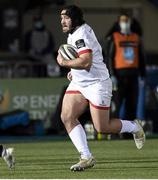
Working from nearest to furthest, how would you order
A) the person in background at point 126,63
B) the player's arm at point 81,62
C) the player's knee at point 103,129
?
the player's arm at point 81,62
the player's knee at point 103,129
the person in background at point 126,63

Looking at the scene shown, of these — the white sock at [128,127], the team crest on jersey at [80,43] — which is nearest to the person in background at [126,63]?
the white sock at [128,127]

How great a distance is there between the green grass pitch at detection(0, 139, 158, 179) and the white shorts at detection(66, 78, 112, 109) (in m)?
0.76

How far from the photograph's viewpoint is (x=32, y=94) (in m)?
20.3

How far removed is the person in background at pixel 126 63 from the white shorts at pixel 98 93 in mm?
5709

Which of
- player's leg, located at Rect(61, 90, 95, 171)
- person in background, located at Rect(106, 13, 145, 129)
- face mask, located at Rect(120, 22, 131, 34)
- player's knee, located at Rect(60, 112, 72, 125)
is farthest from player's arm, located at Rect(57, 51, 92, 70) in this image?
face mask, located at Rect(120, 22, 131, 34)

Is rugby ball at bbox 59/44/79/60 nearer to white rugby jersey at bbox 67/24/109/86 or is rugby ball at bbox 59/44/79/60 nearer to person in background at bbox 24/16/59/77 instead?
white rugby jersey at bbox 67/24/109/86

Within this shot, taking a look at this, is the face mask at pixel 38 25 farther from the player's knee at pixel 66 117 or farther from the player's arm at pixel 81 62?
the player's arm at pixel 81 62

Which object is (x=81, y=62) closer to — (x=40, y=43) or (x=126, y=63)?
(x=126, y=63)

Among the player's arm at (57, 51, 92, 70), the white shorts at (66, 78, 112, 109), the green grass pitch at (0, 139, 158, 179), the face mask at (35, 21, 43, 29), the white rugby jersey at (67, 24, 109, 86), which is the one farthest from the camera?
the face mask at (35, 21, 43, 29)

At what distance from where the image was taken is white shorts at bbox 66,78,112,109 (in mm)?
12672

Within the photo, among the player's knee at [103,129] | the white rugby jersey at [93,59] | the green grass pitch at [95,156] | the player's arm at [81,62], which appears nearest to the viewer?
the green grass pitch at [95,156]

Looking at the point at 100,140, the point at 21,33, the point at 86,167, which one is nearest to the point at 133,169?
the point at 86,167

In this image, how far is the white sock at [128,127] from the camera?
521 inches

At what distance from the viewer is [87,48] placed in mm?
12484
